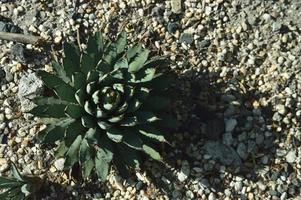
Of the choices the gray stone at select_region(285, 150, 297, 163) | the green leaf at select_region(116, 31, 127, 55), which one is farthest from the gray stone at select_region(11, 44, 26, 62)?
the gray stone at select_region(285, 150, 297, 163)

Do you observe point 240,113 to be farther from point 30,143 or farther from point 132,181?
point 30,143

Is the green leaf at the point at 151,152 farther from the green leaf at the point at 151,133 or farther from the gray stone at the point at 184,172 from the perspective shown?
the gray stone at the point at 184,172

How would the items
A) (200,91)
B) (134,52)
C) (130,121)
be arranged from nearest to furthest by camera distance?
(130,121) → (134,52) → (200,91)

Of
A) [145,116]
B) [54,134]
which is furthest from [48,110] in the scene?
[145,116]

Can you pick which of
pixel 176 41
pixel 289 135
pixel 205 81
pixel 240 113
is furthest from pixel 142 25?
pixel 289 135

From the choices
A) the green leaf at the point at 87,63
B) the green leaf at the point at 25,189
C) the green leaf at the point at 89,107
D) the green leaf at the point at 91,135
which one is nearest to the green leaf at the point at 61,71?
the green leaf at the point at 87,63

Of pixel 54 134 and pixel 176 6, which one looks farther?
pixel 176 6

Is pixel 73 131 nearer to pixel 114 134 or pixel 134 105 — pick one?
pixel 114 134
